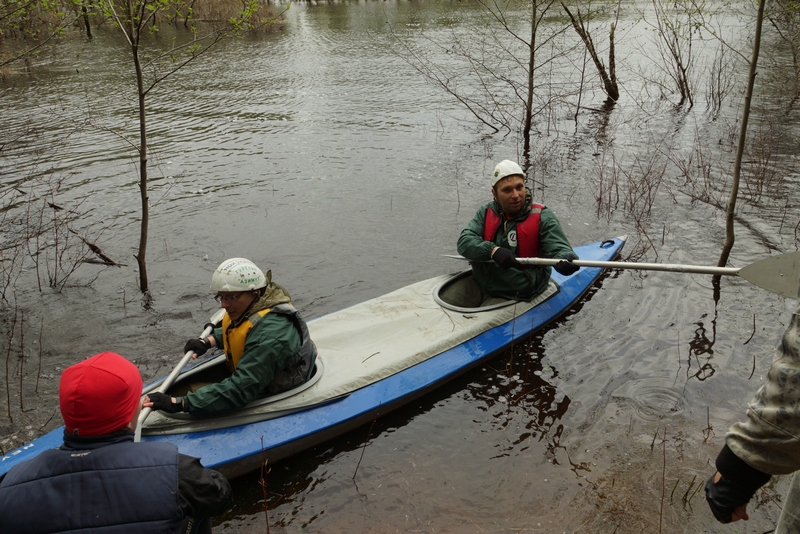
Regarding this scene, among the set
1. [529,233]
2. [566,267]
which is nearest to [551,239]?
[529,233]

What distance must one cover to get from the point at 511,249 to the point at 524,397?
1336 mm

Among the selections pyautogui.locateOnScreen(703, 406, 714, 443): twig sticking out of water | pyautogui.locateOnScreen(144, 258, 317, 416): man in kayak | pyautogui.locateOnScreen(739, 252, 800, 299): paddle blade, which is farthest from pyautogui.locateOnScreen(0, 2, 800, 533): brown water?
pyautogui.locateOnScreen(739, 252, 800, 299): paddle blade

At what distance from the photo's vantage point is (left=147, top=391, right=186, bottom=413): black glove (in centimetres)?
385

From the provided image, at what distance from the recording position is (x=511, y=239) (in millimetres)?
5656

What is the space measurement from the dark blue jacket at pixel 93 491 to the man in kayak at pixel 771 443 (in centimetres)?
184

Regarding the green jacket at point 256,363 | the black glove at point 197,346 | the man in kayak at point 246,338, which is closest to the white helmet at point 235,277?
the man in kayak at point 246,338

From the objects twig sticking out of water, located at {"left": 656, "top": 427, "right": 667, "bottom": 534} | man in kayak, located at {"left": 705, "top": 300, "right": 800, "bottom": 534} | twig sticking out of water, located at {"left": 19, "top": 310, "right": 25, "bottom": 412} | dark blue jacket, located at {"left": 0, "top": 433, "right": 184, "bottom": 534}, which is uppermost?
man in kayak, located at {"left": 705, "top": 300, "right": 800, "bottom": 534}

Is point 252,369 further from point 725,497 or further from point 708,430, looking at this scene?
point 708,430

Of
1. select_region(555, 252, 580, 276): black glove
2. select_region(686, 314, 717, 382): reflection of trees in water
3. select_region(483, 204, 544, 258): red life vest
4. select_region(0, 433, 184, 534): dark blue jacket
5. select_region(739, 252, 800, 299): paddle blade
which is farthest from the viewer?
select_region(483, 204, 544, 258): red life vest

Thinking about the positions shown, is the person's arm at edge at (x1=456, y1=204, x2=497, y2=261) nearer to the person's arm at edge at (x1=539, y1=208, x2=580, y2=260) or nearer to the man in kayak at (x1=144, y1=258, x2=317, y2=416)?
the person's arm at edge at (x1=539, y1=208, x2=580, y2=260)

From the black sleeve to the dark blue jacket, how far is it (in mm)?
70

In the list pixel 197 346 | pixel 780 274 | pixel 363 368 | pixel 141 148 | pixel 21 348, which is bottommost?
pixel 21 348

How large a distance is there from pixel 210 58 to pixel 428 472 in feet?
61.0

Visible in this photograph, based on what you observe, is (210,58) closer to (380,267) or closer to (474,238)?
(380,267)
